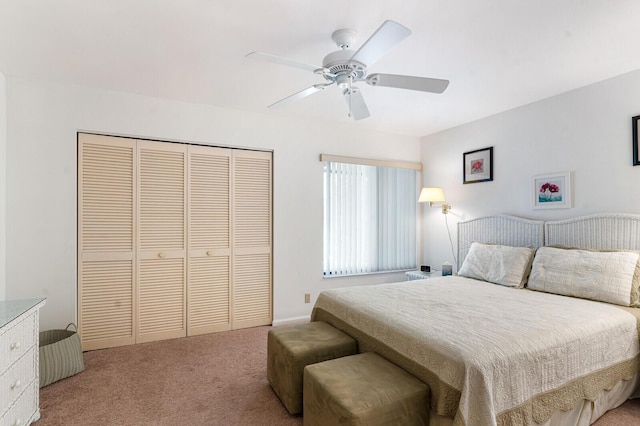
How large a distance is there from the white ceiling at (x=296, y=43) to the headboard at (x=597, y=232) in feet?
4.07

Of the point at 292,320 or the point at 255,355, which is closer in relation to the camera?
the point at 255,355

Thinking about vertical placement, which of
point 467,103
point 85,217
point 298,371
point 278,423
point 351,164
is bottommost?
point 278,423

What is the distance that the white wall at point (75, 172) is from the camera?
2.82 metres

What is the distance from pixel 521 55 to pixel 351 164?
229 centimetres

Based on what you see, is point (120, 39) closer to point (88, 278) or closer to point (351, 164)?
point (88, 278)

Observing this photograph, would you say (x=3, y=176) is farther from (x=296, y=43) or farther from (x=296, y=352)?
(x=296, y=352)

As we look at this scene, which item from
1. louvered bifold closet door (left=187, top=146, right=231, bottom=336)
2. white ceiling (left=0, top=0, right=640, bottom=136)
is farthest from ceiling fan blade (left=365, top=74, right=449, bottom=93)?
louvered bifold closet door (left=187, top=146, right=231, bottom=336)

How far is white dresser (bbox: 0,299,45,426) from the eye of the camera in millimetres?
1749

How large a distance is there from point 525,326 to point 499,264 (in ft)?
4.79

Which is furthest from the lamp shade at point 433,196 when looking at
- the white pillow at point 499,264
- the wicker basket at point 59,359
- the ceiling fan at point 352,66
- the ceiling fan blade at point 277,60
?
the wicker basket at point 59,359

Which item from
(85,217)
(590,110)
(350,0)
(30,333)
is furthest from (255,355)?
(590,110)

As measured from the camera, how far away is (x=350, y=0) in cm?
182

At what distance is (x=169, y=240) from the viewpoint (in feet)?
11.2

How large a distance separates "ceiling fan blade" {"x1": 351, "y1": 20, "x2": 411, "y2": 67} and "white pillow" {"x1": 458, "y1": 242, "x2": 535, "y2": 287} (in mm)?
2408
